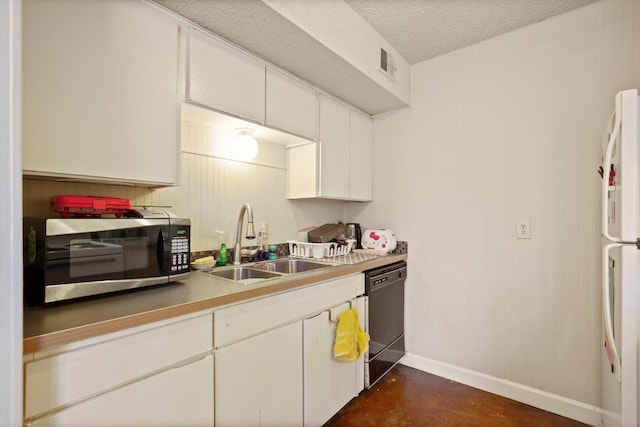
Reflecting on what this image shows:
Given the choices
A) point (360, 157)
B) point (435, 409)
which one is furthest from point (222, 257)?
point (435, 409)

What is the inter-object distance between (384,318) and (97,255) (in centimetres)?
176

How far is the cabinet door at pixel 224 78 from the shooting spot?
1.39 metres

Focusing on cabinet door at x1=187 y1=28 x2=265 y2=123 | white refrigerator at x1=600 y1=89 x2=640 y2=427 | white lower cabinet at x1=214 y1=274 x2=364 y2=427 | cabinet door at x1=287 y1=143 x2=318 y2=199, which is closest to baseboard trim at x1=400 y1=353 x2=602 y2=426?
white refrigerator at x1=600 y1=89 x2=640 y2=427

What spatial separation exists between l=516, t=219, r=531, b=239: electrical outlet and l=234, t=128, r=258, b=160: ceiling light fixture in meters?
1.81

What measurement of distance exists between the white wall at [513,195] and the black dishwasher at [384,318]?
138mm

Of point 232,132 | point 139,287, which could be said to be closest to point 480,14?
point 232,132

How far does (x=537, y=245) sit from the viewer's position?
190 cm

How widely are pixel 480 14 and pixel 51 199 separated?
2490 millimetres

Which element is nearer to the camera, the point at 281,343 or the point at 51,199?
the point at 51,199

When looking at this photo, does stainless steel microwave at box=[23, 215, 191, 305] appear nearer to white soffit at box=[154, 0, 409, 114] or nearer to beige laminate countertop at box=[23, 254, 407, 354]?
beige laminate countertop at box=[23, 254, 407, 354]

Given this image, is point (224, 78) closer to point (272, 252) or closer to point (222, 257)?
point (222, 257)

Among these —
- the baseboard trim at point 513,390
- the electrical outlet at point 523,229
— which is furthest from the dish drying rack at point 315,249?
the electrical outlet at point 523,229

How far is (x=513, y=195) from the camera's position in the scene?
1976 millimetres
